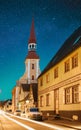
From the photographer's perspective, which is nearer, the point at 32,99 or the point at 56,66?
the point at 56,66

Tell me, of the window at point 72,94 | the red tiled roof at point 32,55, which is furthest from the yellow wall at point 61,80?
the red tiled roof at point 32,55

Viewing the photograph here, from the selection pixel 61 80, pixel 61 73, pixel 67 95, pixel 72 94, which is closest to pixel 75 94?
pixel 72 94

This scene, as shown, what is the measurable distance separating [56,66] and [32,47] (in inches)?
3250

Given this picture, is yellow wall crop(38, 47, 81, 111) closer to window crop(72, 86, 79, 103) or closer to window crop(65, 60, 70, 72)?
window crop(65, 60, 70, 72)

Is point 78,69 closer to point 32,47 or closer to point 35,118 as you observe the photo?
point 35,118

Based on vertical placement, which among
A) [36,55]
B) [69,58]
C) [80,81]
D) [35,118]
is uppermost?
[36,55]

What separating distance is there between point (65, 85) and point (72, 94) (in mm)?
3292

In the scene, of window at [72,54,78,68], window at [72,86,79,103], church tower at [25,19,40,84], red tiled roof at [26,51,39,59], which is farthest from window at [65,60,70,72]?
red tiled roof at [26,51,39,59]

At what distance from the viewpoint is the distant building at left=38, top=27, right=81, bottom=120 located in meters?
35.7

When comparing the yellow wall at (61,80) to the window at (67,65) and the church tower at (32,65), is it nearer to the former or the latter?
the window at (67,65)

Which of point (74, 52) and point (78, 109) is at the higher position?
point (74, 52)

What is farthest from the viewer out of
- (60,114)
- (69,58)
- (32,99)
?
(32,99)

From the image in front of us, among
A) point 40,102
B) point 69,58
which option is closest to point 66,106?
point 69,58

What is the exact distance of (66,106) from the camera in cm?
4000
